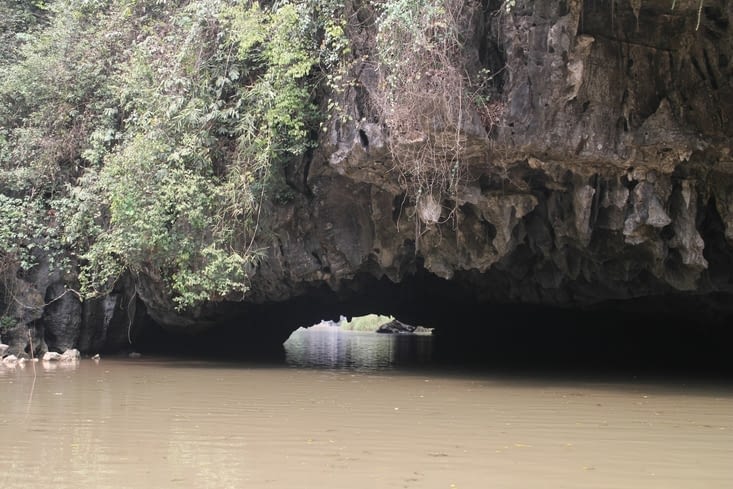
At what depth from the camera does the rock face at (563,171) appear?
8062mm

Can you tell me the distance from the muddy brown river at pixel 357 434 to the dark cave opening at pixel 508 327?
4927 millimetres

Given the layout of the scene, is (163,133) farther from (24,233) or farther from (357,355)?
(357,355)

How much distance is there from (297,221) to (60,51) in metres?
5.75

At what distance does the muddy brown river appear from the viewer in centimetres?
391

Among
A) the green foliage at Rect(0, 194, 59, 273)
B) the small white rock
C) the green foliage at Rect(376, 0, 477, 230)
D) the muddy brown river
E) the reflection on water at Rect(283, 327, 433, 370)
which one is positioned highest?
the green foliage at Rect(376, 0, 477, 230)

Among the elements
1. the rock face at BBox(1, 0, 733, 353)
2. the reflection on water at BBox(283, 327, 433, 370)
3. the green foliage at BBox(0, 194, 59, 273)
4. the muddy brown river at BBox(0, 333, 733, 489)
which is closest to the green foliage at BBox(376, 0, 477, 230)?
the rock face at BBox(1, 0, 733, 353)

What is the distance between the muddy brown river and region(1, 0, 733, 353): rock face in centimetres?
221

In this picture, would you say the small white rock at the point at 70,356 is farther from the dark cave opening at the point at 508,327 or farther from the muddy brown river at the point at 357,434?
the muddy brown river at the point at 357,434

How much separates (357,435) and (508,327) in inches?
609

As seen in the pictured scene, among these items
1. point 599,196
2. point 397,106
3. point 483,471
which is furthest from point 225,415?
point 599,196

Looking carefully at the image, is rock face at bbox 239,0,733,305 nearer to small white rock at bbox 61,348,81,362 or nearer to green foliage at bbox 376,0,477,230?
green foliage at bbox 376,0,477,230

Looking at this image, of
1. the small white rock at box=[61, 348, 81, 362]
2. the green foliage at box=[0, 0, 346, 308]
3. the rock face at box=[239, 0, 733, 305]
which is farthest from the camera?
the small white rock at box=[61, 348, 81, 362]

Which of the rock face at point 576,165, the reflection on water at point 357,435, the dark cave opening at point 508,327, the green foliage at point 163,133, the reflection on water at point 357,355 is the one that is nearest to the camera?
the reflection on water at point 357,435

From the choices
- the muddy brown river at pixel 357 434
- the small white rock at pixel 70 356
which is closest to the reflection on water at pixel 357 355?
the small white rock at pixel 70 356
